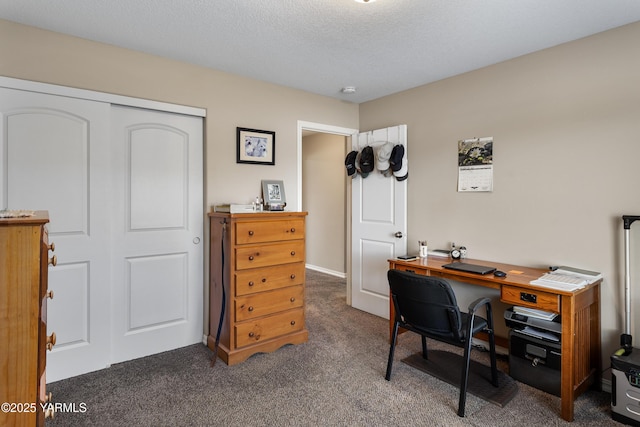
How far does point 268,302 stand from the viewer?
114 inches

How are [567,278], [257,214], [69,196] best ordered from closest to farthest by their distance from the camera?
[567,278]
[69,196]
[257,214]

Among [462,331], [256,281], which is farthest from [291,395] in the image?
[462,331]

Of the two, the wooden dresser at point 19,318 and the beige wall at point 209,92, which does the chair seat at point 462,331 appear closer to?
the beige wall at point 209,92

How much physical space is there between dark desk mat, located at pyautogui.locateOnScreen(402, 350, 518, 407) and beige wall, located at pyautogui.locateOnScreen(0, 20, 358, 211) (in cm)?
189

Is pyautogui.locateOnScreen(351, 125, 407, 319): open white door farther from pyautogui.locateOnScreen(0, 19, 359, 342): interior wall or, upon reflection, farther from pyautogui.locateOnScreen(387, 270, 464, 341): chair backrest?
pyautogui.locateOnScreen(387, 270, 464, 341): chair backrest

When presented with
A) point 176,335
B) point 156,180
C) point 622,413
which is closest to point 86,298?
point 176,335

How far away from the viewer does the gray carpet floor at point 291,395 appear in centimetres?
203

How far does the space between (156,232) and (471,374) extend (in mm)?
2688

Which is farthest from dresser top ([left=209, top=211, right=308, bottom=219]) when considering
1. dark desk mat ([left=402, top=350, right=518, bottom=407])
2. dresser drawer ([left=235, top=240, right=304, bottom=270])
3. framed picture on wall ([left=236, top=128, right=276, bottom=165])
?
dark desk mat ([left=402, top=350, right=518, bottom=407])

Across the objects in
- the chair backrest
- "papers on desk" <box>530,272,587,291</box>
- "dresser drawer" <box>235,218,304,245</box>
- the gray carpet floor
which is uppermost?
"dresser drawer" <box>235,218,304,245</box>

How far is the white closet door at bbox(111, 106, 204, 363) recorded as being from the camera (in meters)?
2.71

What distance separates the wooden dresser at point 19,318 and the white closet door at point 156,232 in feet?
5.93

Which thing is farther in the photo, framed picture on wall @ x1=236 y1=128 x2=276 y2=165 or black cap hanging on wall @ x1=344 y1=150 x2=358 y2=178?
black cap hanging on wall @ x1=344 y1=150 x2=358 y2=178

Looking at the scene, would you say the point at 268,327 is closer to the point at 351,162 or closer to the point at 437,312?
the point at 437,312
